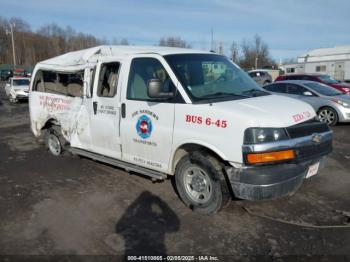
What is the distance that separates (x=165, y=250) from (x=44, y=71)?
5342 mm

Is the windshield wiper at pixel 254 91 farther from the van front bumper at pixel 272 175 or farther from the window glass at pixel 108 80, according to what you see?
the window glass at pixel 108 80

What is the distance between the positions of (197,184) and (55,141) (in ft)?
13.9

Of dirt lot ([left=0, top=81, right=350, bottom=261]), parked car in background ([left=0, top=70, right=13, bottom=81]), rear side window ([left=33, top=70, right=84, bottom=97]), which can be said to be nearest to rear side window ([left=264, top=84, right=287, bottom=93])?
dirt lot ([left=0, top=81, right=350, bottom=261])

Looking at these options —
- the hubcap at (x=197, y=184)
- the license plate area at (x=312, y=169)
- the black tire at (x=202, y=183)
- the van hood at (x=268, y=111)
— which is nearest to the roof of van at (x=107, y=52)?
the van hood at (x=268, y=111)

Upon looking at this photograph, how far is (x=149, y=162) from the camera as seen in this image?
473 cm

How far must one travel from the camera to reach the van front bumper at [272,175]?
11.7 ft

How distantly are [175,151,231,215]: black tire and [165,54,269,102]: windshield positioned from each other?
32.1 inches

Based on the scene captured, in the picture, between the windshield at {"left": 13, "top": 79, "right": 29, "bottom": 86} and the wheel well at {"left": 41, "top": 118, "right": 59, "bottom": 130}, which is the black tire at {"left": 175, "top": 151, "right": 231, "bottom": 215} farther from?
the windshield at {"left": 13, "top": 79, "right": 29, "bottom": 86}

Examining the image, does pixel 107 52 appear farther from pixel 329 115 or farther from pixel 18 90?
pixel 18 90

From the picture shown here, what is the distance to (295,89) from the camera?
1114 centimetres

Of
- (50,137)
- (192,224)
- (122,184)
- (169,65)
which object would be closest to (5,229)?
(122,184)

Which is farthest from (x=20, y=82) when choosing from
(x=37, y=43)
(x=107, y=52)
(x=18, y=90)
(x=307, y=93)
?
(x=37, y=43)

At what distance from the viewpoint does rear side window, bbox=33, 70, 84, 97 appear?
607 centimetres

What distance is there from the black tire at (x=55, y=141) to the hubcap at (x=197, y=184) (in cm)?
363
